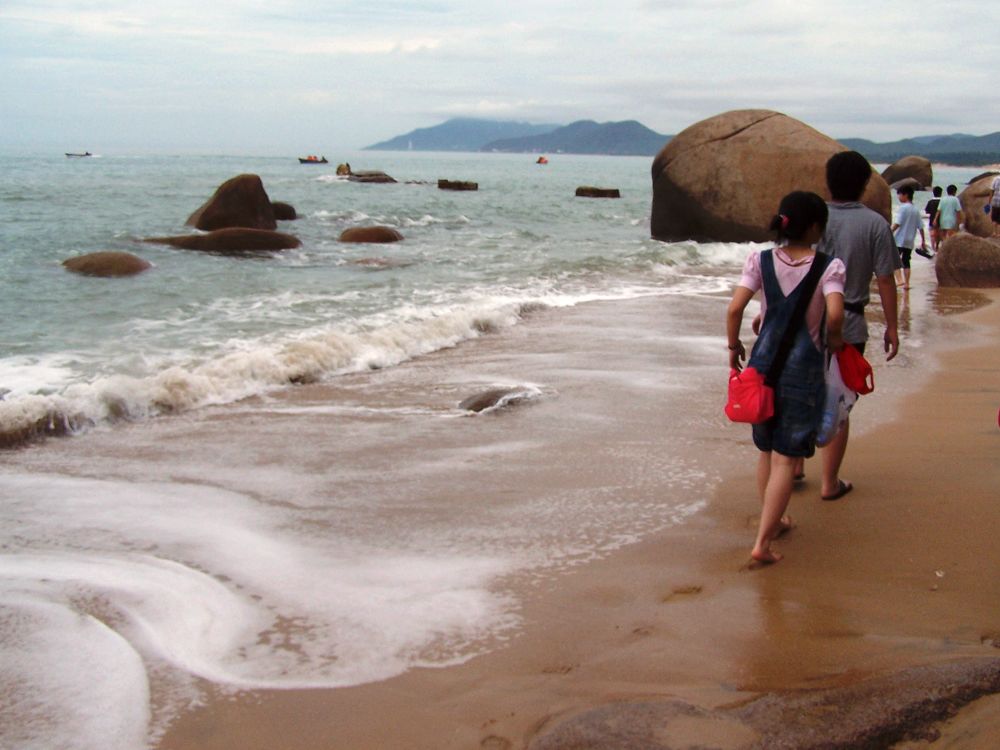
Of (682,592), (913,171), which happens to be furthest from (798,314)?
(913,171)

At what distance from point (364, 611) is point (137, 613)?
804mm

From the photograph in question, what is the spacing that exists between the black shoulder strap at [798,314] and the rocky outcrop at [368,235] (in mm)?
16462

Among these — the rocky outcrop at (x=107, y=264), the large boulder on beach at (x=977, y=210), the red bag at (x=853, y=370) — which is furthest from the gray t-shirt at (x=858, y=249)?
the large boulder on beach at (x=977, y=210)

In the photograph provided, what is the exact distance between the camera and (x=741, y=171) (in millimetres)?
18188

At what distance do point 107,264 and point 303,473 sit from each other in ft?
33.2

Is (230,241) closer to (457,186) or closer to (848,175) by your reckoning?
(848,175)

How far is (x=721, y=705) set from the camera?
9.23ft

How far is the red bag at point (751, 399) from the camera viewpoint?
3.88 m

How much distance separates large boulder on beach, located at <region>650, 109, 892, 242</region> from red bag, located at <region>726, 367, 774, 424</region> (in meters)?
14.3

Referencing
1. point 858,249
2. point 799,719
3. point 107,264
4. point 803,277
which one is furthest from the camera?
point 107,264

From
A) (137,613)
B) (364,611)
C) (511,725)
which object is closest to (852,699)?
(511,725)

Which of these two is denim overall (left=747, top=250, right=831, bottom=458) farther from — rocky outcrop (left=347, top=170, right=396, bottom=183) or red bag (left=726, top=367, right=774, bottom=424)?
rocky outcrop (left=347, top=170, right=396, bottom=183)

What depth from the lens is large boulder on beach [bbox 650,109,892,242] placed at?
701 inches

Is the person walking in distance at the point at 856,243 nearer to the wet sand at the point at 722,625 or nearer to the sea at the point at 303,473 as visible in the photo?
the wet sand at the point at 722,625
